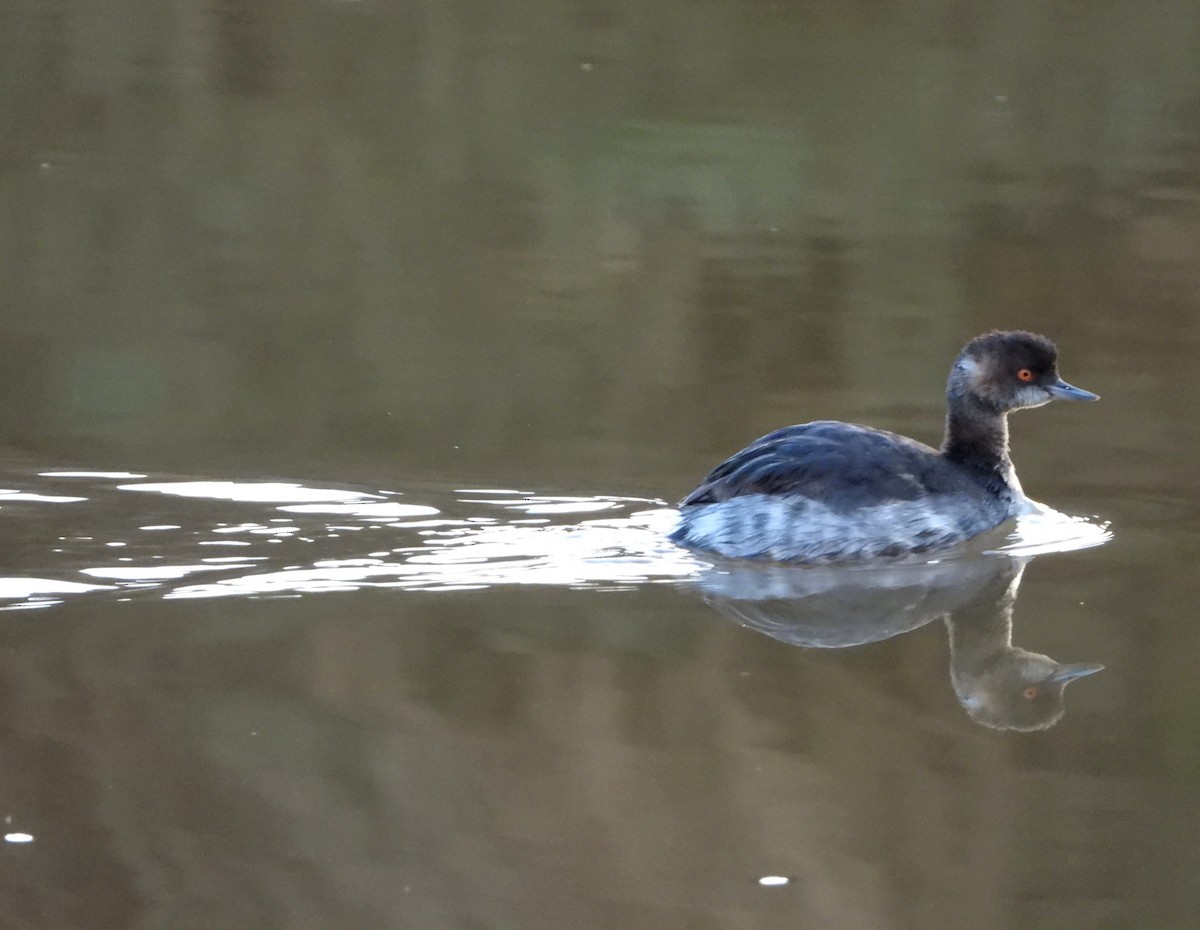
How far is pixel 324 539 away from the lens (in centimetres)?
817

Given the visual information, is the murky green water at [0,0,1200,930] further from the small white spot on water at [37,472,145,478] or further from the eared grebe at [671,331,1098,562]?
the eared grebe at [671,331,1098,562]

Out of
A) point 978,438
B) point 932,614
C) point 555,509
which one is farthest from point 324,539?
point 978,438

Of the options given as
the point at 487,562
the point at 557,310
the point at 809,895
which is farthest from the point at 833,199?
the point at 809,895

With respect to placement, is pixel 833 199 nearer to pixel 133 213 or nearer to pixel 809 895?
pixel 133 213

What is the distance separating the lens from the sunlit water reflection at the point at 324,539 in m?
7.72

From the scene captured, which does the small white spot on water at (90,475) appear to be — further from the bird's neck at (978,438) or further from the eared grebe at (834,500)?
the bird's neck at (978,438)

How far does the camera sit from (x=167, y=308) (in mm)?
11820

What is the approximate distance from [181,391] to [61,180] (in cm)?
540

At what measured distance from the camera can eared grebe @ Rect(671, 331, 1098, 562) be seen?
8.22m

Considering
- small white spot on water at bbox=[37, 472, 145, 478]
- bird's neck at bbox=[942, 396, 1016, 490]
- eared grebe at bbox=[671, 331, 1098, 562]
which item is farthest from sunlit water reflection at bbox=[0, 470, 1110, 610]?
bird's neck at bbox=[942, 396, 1016, 490]

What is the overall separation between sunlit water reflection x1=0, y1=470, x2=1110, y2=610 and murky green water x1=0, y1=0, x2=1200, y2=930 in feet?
0.10

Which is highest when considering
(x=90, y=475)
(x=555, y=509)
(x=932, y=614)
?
(x=90, y=475)

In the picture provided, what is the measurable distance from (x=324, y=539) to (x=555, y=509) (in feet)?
3.40

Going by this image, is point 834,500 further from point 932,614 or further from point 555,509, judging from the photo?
point 555,509
